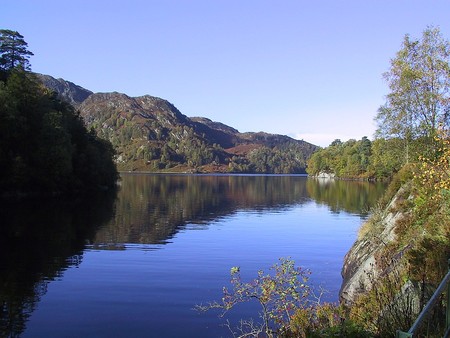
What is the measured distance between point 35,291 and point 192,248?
14215 mm

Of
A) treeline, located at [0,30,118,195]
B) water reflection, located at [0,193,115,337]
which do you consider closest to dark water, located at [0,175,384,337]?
water reflection, located at [0,193,115,337]

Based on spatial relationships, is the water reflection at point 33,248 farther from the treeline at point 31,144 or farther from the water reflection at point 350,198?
the water reflection at point 350,198

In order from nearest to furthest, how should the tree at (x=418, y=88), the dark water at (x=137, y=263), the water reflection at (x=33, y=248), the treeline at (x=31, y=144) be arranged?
1. the dark water at (x=137, y=263)
2. the water reflection at (x=33, y=248)
3. the tree at (x=418, y=88)
4. the treeline at (x=31, y=144)

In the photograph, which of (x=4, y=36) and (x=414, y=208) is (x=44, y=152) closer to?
(x=4, y=36)

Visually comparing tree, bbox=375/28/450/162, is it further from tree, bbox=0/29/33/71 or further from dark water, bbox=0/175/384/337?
tree, bbox=0/29/33/71

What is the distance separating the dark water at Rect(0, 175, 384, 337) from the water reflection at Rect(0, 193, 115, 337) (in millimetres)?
63

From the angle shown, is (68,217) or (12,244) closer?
(12,244)

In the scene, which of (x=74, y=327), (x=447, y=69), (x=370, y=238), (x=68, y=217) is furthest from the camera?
(x=68, y=217)

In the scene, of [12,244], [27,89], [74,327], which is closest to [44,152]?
[27,89]

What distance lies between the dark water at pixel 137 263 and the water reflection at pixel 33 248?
0.21ft

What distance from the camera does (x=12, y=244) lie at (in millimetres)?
31203

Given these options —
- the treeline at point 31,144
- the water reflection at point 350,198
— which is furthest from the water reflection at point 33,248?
the water reflection at point 350,198

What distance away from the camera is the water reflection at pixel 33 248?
18109 mm

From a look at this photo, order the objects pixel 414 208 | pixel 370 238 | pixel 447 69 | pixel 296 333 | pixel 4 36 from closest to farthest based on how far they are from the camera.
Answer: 1. pixel 296 333
2. pixel 414 208
3. pixel 370 238
4. pixel 447 69
5. pixel 4 36
